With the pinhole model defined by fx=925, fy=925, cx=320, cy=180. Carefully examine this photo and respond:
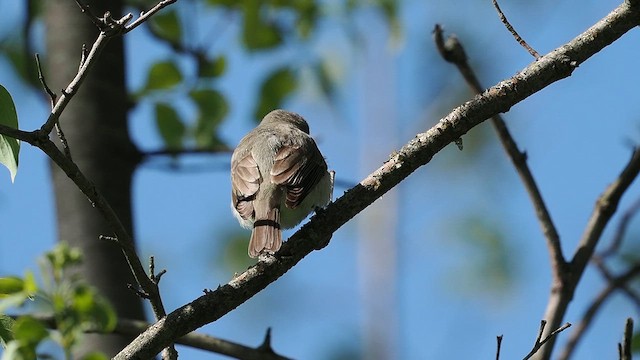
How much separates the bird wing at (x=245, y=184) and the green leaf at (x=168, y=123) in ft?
1.22

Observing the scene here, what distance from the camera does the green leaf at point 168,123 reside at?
5.21 metres

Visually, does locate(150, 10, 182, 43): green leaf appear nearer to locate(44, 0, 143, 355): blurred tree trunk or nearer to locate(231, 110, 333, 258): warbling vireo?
locate(44, 0, 143, 355): blurred tree trunk

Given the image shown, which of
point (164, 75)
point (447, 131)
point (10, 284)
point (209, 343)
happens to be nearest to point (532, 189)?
point (447, 131)

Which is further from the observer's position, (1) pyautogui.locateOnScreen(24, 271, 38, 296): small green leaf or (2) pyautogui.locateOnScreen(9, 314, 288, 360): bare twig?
(2) pyautogui.locateOnScreen(9, 314, 288, 360): bare twig

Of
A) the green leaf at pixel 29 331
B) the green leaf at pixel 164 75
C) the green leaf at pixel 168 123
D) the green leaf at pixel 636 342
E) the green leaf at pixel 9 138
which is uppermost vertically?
the green leaf at pixel 164 75

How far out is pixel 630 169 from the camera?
4387 mm

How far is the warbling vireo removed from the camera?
466 centimetres

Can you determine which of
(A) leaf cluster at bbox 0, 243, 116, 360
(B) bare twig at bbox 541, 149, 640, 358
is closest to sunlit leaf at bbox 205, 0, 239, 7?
(B) bare twig at bbox 541, 149, 640, 358

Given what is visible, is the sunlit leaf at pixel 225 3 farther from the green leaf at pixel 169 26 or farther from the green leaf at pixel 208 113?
the green leaf at pixel 208 113

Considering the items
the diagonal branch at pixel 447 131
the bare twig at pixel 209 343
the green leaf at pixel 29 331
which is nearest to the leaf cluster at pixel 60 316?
the green leaf at pixel 29 331

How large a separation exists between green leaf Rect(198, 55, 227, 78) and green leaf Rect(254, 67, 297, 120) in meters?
0.26

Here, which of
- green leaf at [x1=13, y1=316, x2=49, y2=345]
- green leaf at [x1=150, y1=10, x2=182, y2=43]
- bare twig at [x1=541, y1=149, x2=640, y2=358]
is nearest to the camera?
green leaf at [x1=13, y1=316, x2=49, y2=345]

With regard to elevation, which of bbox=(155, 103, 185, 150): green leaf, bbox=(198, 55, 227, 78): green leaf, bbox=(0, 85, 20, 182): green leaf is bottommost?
bbox=(0, 85, 20, 182): green leaf

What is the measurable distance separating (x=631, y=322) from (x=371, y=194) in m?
0.96
